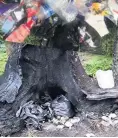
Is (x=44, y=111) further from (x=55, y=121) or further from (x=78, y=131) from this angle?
(x=78, y=131)

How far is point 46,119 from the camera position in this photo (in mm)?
4996

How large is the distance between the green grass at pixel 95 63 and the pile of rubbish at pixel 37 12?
568mm

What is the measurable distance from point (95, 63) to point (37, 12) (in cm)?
110

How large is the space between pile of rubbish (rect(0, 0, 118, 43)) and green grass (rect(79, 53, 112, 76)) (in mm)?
568

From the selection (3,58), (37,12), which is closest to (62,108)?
(3,58)

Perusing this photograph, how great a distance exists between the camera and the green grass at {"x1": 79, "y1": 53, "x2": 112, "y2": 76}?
17.3 ft

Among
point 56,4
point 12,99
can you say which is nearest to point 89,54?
point 56,4

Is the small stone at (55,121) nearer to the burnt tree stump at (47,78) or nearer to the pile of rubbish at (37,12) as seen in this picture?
the burnt tree stump at (47,78)

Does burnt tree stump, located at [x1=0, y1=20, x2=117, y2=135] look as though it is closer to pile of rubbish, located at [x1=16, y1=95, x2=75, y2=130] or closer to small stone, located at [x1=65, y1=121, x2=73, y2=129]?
pile of rubbish, located at [x1=16, y1=95, x2=75, y2=130]

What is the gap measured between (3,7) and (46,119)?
1592 millimetres

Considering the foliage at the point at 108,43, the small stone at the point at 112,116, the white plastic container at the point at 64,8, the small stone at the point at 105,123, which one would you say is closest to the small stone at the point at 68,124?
the small stone at the point at 105,123

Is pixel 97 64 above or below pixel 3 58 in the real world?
below

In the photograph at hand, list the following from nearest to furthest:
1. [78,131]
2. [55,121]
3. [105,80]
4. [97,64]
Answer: [78,131] < [55,121] < [105,80] < [97,64]

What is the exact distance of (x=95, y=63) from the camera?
5312 millimetres
